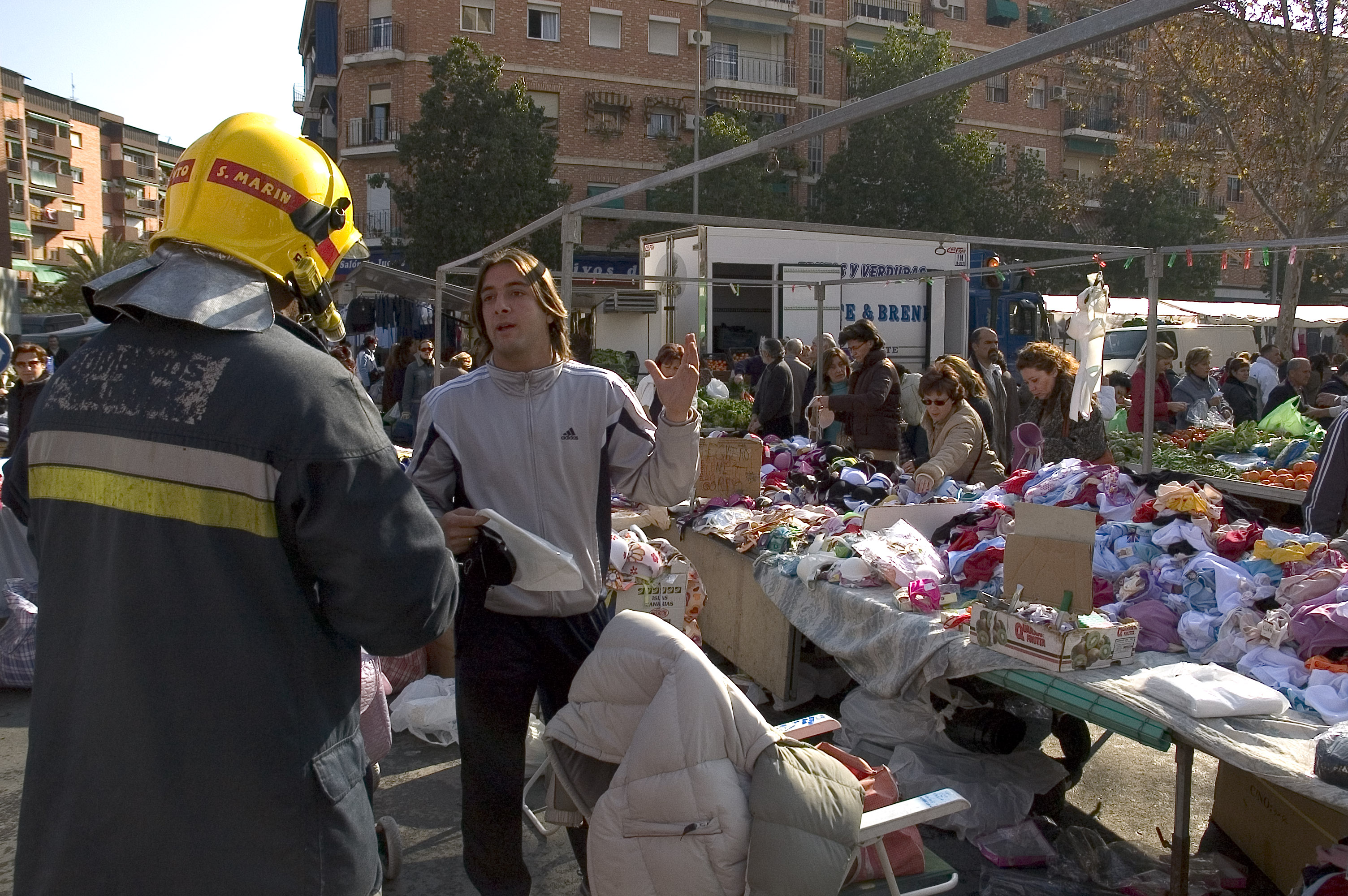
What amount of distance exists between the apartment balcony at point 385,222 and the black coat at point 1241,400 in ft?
87.2

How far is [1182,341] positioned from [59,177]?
61357mm

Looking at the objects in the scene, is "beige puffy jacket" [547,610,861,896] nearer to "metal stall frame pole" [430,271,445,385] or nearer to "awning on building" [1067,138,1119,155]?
"metal stall frame pole" [430,271,445,385]

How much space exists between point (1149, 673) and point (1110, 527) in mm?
1453

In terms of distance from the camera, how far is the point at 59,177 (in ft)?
194

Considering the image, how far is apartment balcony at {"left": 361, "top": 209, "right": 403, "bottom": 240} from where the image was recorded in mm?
32531

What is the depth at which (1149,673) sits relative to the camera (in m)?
2.92

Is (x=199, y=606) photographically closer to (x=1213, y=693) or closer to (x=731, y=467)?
(x=1213, y=693)

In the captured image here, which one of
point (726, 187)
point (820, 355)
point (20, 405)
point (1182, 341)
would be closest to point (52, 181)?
point (726, 187)

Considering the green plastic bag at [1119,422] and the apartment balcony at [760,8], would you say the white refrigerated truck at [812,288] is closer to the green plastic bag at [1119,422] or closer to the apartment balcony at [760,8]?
the green plastic bag at [1119,422]

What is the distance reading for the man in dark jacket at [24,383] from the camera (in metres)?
6.73

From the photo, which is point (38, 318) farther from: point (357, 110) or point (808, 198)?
point (808, 198)

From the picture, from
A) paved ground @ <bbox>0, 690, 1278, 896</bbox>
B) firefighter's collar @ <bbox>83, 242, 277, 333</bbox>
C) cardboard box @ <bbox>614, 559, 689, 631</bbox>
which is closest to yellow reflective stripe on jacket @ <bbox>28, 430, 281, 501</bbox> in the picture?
firefighter's collar @ <bbox>83, 242, 277, 333</bbox>

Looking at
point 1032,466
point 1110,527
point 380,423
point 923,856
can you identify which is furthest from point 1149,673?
point 1032,466

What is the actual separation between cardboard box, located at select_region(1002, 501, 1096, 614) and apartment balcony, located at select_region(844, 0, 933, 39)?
38.0m
